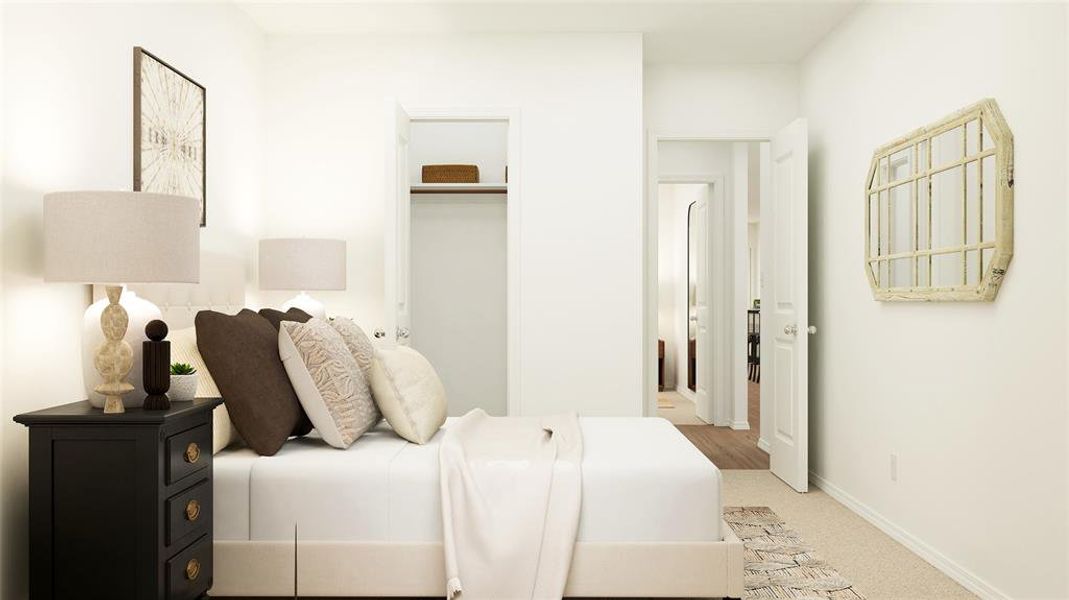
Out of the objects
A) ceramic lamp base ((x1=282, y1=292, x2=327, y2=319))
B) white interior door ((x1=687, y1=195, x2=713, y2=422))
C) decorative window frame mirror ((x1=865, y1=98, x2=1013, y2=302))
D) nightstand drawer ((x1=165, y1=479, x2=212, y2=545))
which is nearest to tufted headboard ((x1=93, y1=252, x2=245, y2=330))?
ceramic lamp base ((x1=282, y1=292, x2=327, y2=319))

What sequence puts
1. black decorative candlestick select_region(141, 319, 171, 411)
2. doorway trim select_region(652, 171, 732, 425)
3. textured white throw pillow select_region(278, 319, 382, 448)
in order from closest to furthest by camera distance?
black decorative candlestick select_region(141, 319, 171, 411)
textured white throw pillow select_region(278, 319, 382, 448)
doorway trim select_region(652, 171, 732, 425)

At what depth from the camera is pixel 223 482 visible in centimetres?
246

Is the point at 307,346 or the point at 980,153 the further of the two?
the point at 980,153

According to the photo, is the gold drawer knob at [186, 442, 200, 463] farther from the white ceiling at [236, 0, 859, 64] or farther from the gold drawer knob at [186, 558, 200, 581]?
the white ceiling at [236, 0, 859, 64]

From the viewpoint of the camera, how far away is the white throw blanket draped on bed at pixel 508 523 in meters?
2.34

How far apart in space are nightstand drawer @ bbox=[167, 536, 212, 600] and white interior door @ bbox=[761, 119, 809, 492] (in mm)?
3272

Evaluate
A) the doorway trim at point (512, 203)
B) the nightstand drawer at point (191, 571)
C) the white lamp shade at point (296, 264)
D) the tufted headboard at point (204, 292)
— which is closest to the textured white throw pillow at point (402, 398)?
the nightstand drawer at point (191, 571)

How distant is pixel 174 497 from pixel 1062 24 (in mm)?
3121

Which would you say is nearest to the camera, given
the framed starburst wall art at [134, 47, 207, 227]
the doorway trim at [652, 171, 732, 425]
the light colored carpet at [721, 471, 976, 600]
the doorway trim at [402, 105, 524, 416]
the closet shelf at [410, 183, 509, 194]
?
the light colored carpet at [721, 471, 976, 600]

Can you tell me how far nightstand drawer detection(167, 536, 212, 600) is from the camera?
2094 mm

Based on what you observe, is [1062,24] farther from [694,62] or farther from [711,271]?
[711,271]

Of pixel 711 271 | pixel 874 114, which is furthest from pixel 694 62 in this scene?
pixel 711 271

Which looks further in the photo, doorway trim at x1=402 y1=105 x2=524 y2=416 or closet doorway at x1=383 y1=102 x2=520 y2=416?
closet doorway at x1=383 y1=102 x2=520 y2=416

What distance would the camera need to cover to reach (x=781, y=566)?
3.05 m
